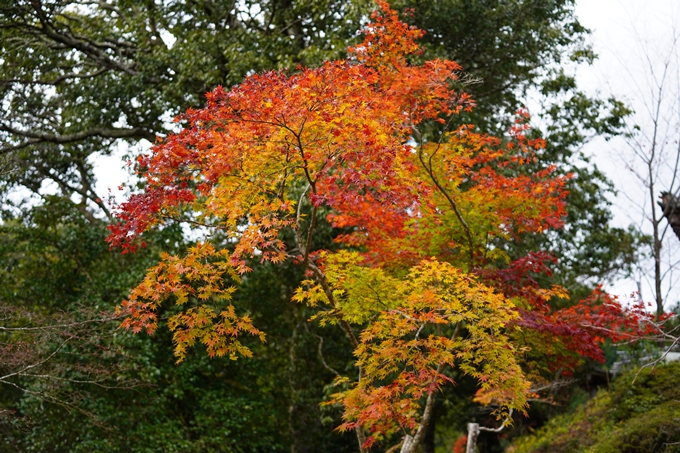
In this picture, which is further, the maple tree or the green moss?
the green moss

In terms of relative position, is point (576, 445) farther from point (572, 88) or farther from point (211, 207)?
point (211, 207)

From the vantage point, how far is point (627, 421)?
30.7 feet

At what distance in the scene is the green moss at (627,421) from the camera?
828cm

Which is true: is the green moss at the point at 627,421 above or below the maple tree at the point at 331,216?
below

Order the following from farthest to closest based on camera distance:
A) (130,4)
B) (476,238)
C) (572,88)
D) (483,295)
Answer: (572,88), (130,4), (476,238), (483,295)

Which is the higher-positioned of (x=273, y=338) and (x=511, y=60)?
(x=511, y=60)

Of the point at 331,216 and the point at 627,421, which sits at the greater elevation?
the point at 331,216

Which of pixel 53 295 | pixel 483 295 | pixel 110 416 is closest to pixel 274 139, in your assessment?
pixel 483 295

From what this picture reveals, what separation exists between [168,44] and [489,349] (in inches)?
330

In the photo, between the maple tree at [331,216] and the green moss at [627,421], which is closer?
the maple tree at [331,216]

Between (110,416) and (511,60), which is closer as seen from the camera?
(110,416)

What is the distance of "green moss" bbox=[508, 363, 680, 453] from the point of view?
8.28 metres

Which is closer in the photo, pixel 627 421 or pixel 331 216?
pixel 331 216

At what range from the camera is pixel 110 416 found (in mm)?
9266
